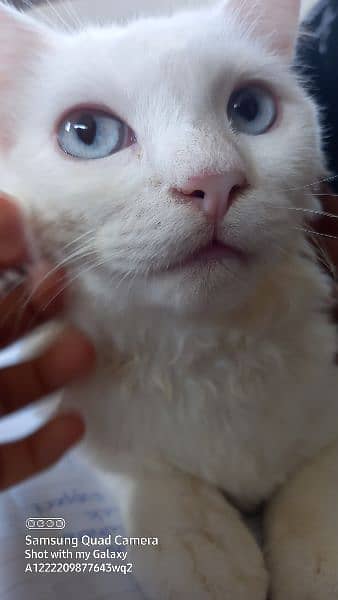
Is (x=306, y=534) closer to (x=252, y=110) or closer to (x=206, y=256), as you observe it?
(x=206, y=256)

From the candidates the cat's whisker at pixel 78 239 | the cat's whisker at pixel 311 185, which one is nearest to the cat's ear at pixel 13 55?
the cat's whisker at pixel 78 239

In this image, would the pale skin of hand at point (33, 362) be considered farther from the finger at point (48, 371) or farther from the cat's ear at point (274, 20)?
the cat's ear at point (274, 20)

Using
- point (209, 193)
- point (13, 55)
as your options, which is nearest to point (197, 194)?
point (209, 193)

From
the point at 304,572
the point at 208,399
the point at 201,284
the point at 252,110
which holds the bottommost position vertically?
the point at 304,572

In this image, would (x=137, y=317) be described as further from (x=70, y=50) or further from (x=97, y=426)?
(x=70, y=50)

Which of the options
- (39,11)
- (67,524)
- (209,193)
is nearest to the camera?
(209,193)

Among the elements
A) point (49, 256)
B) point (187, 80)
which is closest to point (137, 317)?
point (49, 256)

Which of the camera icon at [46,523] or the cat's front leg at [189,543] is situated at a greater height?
the camera icon at [46,523]

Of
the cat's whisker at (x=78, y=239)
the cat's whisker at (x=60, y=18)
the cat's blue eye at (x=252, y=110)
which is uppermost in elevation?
the cat's whisker at (x=60, y=18)
